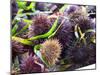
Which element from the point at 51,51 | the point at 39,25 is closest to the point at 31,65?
the point at 51,51

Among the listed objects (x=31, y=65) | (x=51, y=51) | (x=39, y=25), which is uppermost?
(x=39, y=25)

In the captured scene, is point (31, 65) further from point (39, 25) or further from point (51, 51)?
point (39, 25)

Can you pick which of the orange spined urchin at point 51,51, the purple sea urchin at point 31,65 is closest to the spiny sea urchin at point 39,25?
the orange spined urchin at point 51,51

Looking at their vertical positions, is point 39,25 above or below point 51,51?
above

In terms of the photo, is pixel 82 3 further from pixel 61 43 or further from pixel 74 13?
pixel 61 43

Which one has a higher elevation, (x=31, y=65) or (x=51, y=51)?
(x=51, y=51)

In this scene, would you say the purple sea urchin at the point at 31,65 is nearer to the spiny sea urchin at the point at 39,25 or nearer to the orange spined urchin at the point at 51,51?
the orange spined urchin at the point at 51,51
